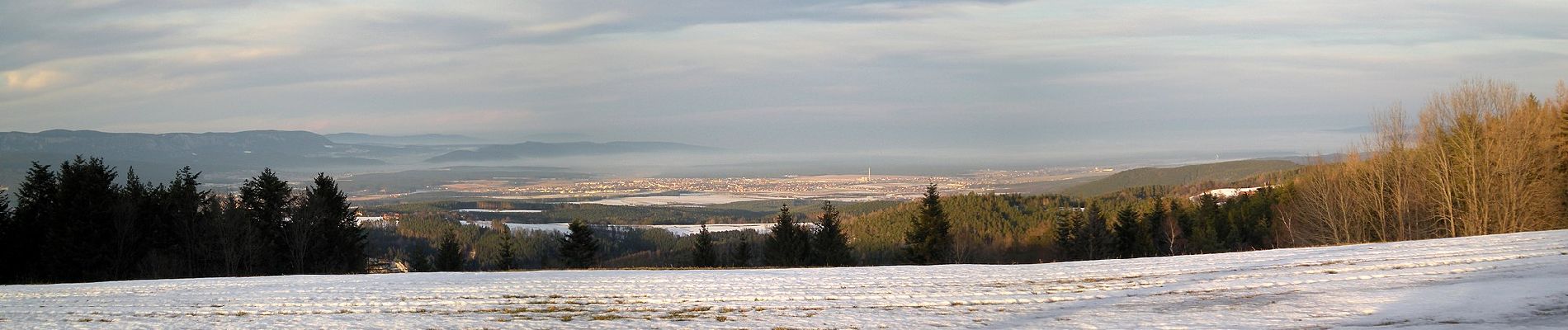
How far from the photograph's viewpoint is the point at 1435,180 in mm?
39906

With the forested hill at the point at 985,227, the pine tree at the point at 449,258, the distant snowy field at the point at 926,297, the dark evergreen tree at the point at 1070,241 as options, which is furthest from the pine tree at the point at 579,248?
the forested hill at the point at 985,227

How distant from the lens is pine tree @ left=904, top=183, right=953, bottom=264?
48719mm

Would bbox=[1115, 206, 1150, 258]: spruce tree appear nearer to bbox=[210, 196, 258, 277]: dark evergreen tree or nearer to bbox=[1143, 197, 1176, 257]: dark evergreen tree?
bbox=[1143, 197, 1176, 257]: dark evergreen tree

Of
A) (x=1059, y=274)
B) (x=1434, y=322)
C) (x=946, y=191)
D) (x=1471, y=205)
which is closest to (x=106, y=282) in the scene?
(x=1059, y=274)

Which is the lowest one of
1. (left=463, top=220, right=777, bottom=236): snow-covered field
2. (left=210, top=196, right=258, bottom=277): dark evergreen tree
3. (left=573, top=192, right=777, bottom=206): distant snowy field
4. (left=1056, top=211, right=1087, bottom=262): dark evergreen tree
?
(left=463, top=220, right=777, bottom=236): snow-covered field

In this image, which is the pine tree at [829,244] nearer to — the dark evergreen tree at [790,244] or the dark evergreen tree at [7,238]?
the dark evergreen tree at [790,244]

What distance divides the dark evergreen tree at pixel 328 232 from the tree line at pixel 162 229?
0.04 m

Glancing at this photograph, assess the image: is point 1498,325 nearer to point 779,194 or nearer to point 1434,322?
point 1434,322

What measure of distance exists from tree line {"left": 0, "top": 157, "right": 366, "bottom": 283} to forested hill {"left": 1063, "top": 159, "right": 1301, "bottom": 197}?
409 ft

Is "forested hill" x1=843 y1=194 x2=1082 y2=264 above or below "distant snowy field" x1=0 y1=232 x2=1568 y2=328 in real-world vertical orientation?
below

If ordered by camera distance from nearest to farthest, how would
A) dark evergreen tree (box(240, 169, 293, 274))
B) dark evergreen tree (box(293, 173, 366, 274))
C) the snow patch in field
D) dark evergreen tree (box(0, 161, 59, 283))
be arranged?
dark evergreen tree (box(0, 161, 59, 283))
dark evergreen tree (box(240, 169, 293, 274))
dark evergreen tree (box(293, 173, 366, 274))
the snow patch in field

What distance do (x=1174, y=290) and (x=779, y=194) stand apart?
522 feet

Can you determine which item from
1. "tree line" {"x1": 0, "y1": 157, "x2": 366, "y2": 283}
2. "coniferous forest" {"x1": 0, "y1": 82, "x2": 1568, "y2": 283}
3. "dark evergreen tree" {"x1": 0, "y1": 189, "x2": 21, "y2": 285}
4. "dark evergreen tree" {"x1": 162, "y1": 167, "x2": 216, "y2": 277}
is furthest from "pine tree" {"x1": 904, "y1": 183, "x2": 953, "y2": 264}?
"dark evergreen tree" {"x1": 0, "y1": 189, "x2": 21, "y2": 285}

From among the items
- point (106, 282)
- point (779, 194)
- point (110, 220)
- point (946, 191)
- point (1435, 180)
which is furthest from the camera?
point (779, 194)
